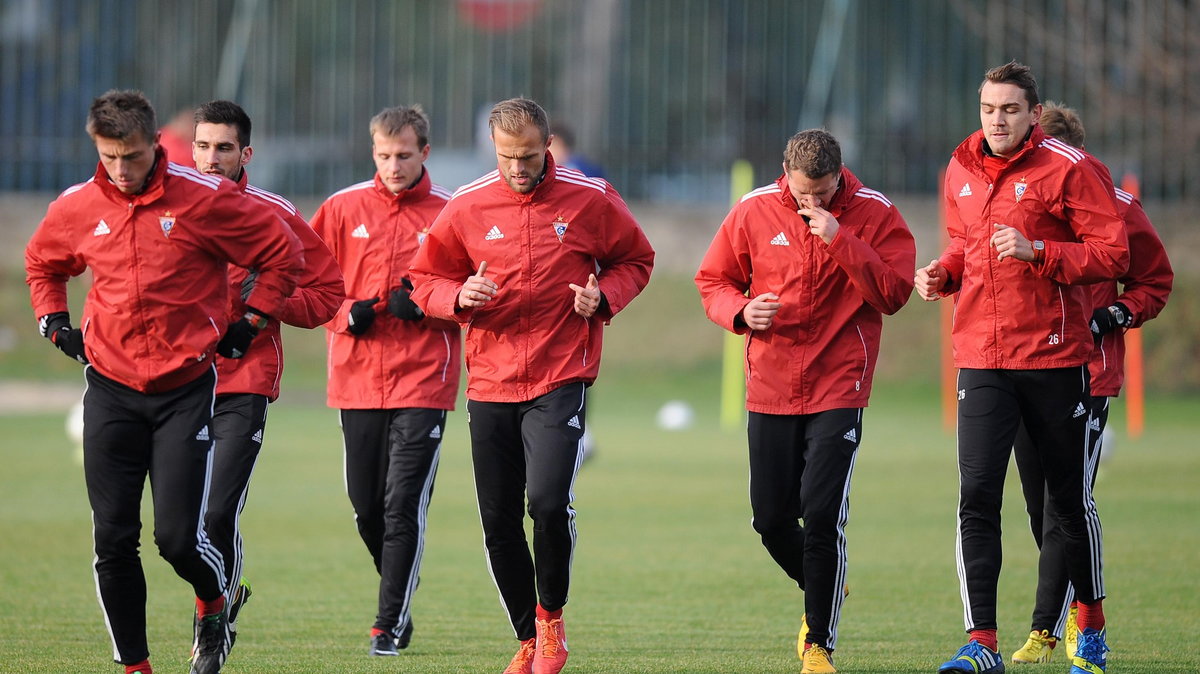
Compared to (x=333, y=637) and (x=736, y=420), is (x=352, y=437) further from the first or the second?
(x=736, y=420)

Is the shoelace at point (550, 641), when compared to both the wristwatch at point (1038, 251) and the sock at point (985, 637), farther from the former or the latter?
the wristwatch at point (1038, 251)

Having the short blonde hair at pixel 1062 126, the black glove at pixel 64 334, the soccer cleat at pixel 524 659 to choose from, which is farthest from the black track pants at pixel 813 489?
the black glove at pixel 64 334

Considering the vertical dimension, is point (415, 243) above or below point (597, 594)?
above

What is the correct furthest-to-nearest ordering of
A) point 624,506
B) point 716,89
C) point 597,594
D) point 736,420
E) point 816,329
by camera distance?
point 716,89 → point 736,420 → point 624,506 → point 597,594 → point 816,329

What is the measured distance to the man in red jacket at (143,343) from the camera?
19.4ft

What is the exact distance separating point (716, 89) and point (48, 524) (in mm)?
15605

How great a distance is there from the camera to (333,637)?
777 centimetres

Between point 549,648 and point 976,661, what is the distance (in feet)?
5.30

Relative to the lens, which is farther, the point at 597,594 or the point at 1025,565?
the point at 1025,565

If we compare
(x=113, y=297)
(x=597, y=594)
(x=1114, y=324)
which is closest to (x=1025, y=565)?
(x=597, y=594)

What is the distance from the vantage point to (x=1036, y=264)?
6.37 metres

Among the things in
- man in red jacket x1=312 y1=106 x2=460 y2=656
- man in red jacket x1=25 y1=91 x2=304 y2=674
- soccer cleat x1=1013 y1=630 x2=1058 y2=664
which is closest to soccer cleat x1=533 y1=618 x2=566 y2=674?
man in red jacket x1=312 y1=106 x2=460 y2=656

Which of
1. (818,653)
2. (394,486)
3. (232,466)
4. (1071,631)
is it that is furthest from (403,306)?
(1071,631)

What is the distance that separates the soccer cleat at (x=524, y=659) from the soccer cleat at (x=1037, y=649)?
209 centimetres
